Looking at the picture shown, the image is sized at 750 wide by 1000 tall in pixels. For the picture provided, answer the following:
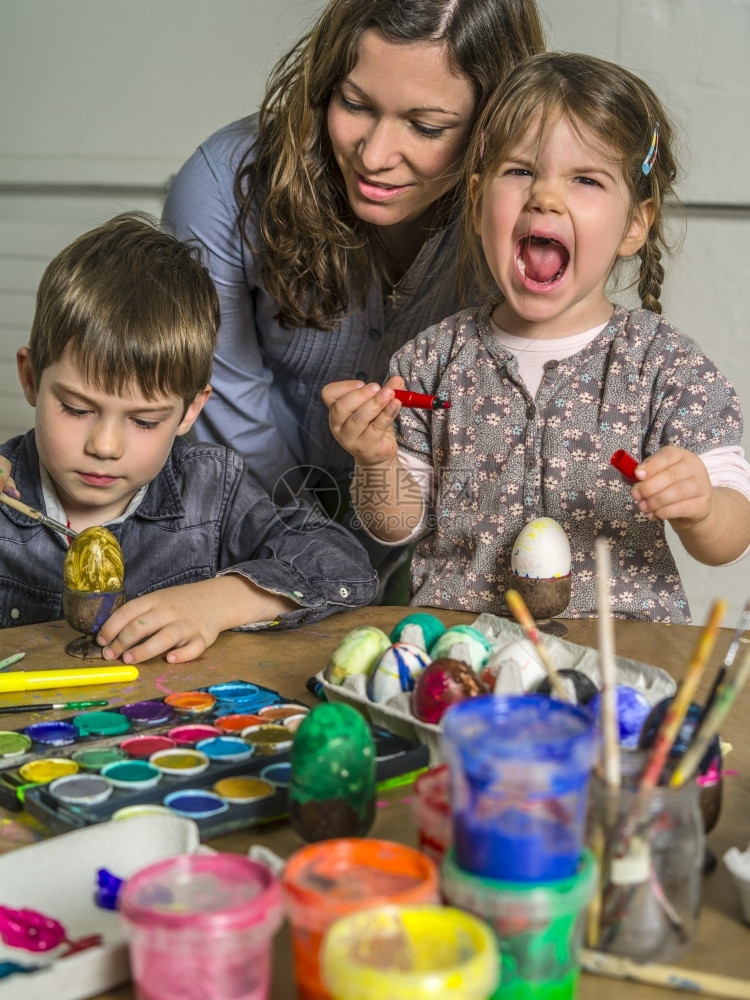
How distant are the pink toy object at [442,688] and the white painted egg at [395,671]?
38 millimetres

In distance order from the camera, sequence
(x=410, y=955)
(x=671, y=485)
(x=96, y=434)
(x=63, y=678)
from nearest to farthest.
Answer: (x=410, y=955) < (x=63, y=678) < (x=671, y=485) < (x=96, y=434)

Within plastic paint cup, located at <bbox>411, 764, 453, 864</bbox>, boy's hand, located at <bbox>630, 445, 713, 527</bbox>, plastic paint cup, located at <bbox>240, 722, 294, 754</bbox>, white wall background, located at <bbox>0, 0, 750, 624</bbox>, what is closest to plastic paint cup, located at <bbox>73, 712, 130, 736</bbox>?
plastic paint cup, located at <bbox>240, 722, 294, 754</bbox>

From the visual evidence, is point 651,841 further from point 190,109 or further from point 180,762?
point 190,109

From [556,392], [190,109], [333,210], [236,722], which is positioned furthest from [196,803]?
[190,109]

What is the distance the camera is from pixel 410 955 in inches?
19.2

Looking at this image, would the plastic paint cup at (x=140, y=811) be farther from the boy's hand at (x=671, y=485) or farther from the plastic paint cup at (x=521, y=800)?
the boy's hand at (x=671, y=485)

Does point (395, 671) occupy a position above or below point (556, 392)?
below

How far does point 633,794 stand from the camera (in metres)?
0.58

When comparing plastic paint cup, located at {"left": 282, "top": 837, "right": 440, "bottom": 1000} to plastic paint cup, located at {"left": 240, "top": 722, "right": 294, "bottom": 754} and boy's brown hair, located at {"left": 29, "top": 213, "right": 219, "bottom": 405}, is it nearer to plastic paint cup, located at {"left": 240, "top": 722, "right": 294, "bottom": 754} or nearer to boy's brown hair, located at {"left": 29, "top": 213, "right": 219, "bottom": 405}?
plastic paint cup, located at {"left": 240, "top": 722, "right": 294, "bottom": 754}

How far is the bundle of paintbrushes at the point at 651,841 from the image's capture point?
58 centimetres

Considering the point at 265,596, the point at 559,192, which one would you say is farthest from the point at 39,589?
the point at 559,192

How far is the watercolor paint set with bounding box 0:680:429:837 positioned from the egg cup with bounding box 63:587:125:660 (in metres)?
0.18

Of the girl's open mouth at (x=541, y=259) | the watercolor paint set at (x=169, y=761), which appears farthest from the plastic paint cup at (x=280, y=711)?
the girl's open mouth at (x=541, y=259)

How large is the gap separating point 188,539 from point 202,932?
0.96 meters
